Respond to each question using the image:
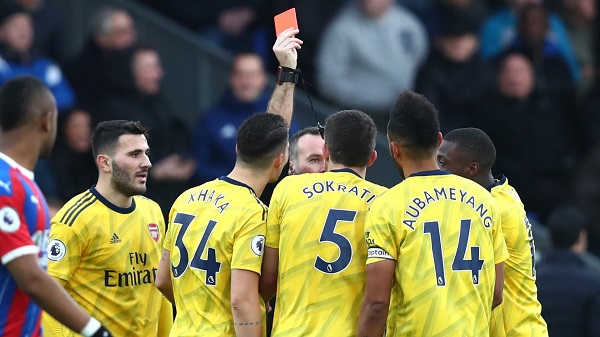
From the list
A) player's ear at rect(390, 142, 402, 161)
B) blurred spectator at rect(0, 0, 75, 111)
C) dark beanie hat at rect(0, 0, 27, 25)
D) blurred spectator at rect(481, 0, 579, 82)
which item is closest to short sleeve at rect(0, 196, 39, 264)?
player's ear at rect(390, 142, 402, 161)

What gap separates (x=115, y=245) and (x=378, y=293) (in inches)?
85.4

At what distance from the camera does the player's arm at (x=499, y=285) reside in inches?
288

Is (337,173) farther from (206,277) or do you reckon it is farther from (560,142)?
(560,142)

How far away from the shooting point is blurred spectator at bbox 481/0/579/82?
49.7 feet

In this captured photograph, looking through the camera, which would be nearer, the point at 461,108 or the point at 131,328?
the point at 131,328

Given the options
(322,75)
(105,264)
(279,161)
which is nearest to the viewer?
(279,161)

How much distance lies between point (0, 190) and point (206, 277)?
5.12 feet

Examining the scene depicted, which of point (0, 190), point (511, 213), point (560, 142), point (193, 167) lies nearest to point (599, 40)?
point (560, 142)

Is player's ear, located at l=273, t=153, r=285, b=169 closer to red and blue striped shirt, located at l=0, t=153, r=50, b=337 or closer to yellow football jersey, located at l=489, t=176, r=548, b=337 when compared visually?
yellow football jersey, located at l=489, t=176, r=548, b=337

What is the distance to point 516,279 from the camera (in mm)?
7930

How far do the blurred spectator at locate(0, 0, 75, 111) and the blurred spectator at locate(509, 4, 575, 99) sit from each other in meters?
5.55

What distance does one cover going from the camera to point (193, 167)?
1313 centimetres

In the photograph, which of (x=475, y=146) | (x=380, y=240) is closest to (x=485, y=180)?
(x=475, y=146)

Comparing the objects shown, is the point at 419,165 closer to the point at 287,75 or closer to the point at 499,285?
the point at 499,285
